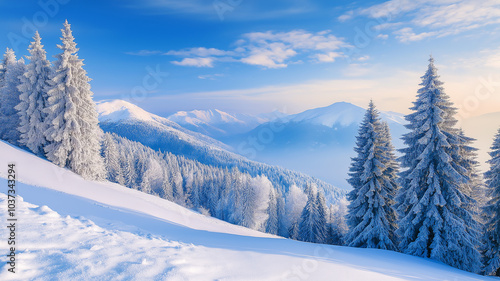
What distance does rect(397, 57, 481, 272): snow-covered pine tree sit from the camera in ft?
47.0

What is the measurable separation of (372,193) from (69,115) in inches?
1146

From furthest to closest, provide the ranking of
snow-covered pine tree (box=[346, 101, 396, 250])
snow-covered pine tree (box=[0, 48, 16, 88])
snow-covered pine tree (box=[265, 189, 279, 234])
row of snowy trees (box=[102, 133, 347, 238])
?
1. snow-covered pine tree (box=[265, 189, 279, 234])
2. row of snowy trees (box=[102, 133, 347, 238])
3. snow-covered pine tree (box=[0, 48, 16, 88])
4. snow-covered pine tree (box=[346, 101, 396, 250])

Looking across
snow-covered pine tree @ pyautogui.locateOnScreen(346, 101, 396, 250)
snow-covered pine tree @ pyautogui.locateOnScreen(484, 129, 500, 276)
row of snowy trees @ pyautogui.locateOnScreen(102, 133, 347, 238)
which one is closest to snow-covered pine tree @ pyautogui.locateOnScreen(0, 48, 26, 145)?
row of snowy trees @ pyautogui.locateOnScreen(102, 133, 347, 238)

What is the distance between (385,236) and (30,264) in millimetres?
20844

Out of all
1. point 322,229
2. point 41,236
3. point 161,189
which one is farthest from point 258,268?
point 161,189

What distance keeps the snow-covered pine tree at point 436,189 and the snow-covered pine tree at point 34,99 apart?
109 ft

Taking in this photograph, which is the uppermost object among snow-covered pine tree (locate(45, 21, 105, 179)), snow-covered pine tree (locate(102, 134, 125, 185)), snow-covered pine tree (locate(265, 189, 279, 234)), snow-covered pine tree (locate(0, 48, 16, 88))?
snow-covered pine tree (locate(0, 48, 16, 88))

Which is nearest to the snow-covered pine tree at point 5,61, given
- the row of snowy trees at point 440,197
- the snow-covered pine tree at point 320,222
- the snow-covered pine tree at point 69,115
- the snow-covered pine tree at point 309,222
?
the snow-covered pine tree at point 69,115

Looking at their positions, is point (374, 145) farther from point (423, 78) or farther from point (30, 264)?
point (30, 264)

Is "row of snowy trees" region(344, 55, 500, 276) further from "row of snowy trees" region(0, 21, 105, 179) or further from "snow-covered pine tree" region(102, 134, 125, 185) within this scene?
"snow-covered pine tree" region(102, 134, 125, 185)

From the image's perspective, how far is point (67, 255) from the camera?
4.89 metres

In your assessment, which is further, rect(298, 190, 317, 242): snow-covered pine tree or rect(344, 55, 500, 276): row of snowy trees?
rect(298, 190, 317, 242): snow-covered pine tree

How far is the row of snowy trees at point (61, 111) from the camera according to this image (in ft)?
74.8

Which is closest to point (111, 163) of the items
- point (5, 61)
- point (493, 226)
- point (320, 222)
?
point (5, 61)
